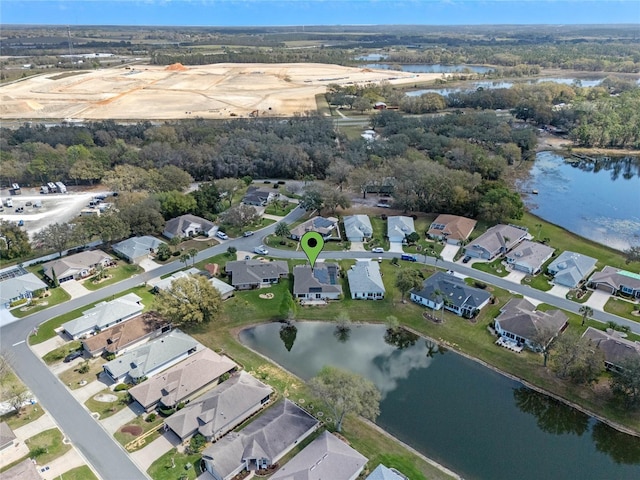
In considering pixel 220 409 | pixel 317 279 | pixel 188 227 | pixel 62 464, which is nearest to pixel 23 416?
pixel 62 464

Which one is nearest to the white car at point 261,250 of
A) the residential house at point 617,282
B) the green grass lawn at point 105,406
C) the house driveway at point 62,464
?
the green grass lawn at point 105,406

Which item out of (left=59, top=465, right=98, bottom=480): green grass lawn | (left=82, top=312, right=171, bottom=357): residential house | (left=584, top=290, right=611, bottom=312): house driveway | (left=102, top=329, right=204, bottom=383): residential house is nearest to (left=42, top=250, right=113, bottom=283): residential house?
(left=82, top=312, right=171, bottom=357): residential house

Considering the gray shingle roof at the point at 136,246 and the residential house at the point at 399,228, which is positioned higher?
the gray shingle roof at the point at 136,246

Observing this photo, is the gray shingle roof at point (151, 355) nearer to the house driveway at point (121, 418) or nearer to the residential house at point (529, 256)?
the house driveway at point (121, 418)

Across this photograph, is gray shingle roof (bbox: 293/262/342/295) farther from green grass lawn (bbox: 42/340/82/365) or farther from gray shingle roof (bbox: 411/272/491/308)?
green grass lawn (bbox: 42/340/82/365)

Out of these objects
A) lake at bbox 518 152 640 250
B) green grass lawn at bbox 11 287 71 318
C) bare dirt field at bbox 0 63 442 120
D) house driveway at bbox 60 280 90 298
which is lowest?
lake at bbox 518 152 640 250

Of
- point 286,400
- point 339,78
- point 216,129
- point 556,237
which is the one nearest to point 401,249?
point 556,237
